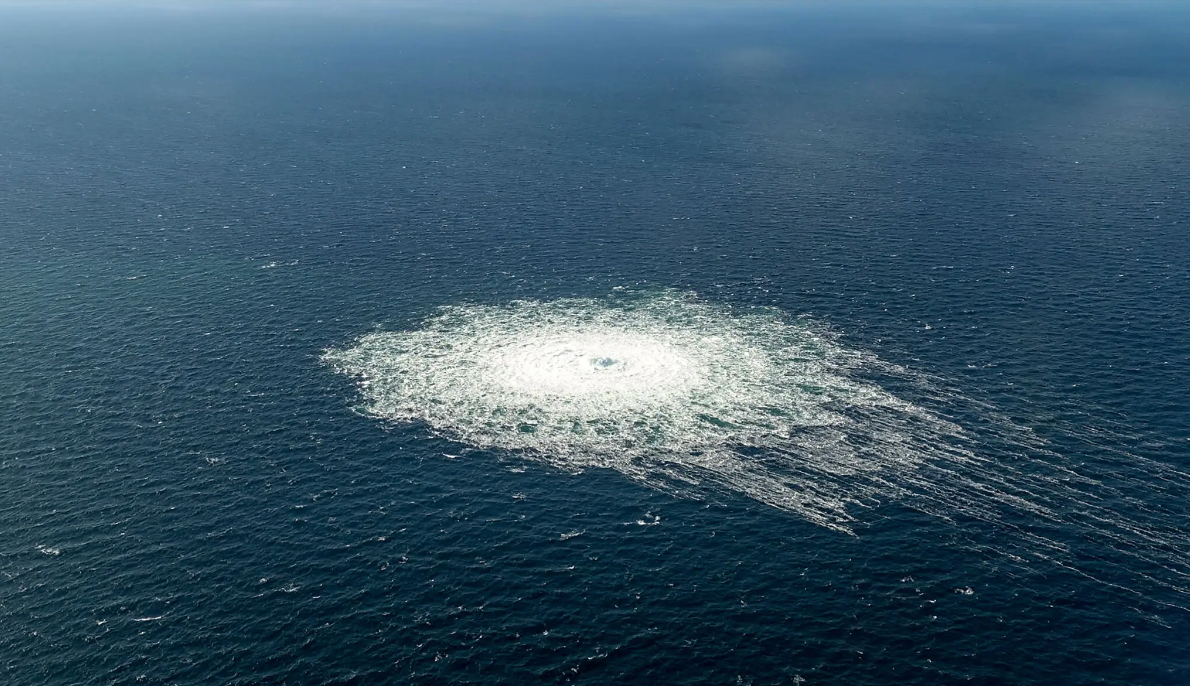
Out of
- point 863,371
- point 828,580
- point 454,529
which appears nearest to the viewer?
point 828,580

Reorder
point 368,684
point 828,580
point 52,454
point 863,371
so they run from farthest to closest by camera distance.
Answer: point 863,371
point 52,454
point 828,580
point 368,684

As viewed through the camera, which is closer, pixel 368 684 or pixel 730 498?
pixel 368 684

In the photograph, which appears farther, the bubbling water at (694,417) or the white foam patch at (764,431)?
the bubbling water at (694,417)

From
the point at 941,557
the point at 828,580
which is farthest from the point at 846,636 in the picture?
the point at 941,557

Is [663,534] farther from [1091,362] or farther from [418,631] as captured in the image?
[1091,362]

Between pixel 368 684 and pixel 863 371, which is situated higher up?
pixel 863 371

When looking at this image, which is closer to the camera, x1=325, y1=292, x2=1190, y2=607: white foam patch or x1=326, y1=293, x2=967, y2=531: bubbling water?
x1=325, y1=292, x2=1190, y2=607: white foam patch

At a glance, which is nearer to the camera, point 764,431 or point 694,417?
point 764,431
